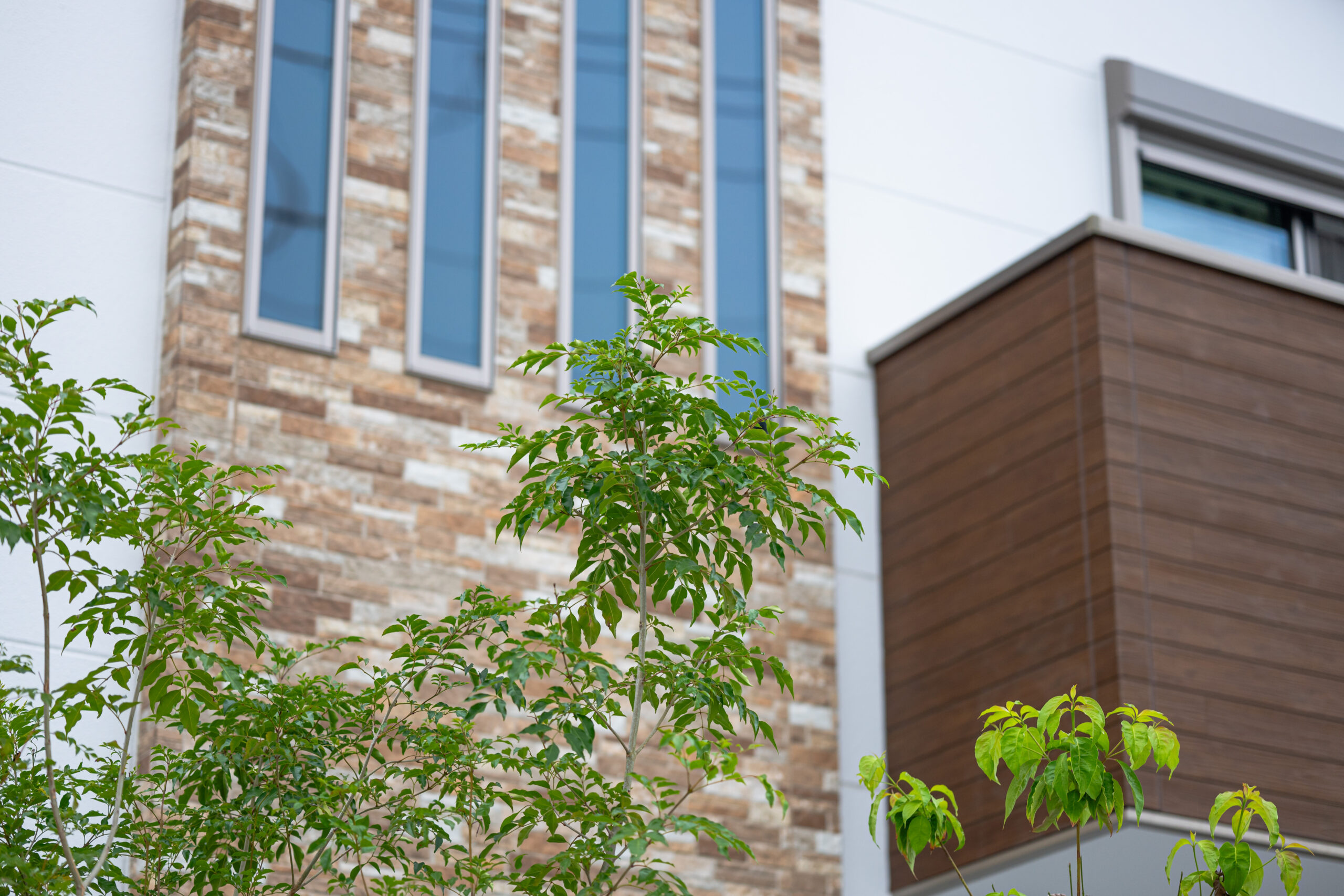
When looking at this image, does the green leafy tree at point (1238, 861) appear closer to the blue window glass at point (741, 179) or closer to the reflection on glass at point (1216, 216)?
the blue window glass at point (741, 179)

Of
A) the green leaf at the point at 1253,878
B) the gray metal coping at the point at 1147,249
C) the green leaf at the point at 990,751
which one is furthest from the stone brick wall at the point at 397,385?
the green leaf at the point at 1253,878

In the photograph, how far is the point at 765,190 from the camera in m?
7.77

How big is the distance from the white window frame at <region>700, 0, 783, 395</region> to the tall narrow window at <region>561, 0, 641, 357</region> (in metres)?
0.32

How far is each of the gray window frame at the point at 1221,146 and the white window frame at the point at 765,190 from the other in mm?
2004

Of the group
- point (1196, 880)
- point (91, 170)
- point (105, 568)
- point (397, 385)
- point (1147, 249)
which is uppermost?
point (91, 170)

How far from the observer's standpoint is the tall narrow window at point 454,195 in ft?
22.5

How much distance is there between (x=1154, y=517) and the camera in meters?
6.32

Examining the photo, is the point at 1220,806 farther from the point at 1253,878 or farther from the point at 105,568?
the point at 105,568

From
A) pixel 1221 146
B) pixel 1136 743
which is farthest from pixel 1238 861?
pixel 1221 146

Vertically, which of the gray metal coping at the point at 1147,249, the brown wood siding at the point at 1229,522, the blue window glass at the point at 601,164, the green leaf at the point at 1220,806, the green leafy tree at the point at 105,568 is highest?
the blue window glass at the point at 601,164

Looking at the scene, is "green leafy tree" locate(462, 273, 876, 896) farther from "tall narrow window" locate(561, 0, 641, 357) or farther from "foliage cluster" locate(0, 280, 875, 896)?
"tall narrow window" locate(561, 0, 641, 357)

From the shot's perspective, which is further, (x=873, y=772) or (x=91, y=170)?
(x=91, y=170)

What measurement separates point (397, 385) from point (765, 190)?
2023mm

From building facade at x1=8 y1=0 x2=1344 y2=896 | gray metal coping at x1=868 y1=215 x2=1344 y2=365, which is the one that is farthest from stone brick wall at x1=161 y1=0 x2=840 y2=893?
gray metal coping at x1=868 y1=215 x2=1344 y2=365
